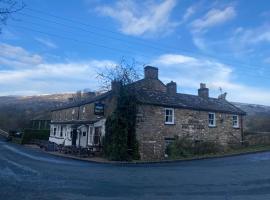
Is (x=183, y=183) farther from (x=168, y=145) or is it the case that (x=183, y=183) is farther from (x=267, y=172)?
(x=168, y=145)

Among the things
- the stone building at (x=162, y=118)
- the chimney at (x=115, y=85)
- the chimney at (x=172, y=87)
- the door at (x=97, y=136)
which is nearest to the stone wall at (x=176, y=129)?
the stone building at (x=162, y=118)

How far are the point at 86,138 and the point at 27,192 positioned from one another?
2723 centimetres

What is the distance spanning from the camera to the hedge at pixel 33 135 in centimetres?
5750

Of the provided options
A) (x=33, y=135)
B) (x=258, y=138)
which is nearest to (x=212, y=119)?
(x=258, y=138)

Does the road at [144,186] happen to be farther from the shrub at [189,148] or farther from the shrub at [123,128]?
the shrub at [189,148]

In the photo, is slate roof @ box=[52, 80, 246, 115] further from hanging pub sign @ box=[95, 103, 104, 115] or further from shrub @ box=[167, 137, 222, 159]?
shrub @ box=[167, 137, 222, 159]

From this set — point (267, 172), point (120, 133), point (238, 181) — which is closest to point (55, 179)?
point (238, 181)

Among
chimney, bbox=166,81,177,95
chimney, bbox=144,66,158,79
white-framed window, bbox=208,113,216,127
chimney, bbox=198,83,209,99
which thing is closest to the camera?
white-framed window, bbox=208,113,216,127

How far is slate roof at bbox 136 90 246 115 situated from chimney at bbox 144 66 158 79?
158 inches

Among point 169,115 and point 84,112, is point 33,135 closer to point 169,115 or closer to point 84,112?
point 84,112

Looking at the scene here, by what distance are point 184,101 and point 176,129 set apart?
160 inches

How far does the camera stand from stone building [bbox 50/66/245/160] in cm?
3291

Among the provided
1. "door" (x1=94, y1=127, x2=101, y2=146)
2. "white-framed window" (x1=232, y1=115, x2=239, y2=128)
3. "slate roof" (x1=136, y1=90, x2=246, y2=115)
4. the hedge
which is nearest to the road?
"slate roof" (x1=136, y1=90, x2=246, y2=115)

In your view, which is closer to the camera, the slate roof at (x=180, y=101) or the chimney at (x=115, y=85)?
the chimney at (x=115, y=85)
